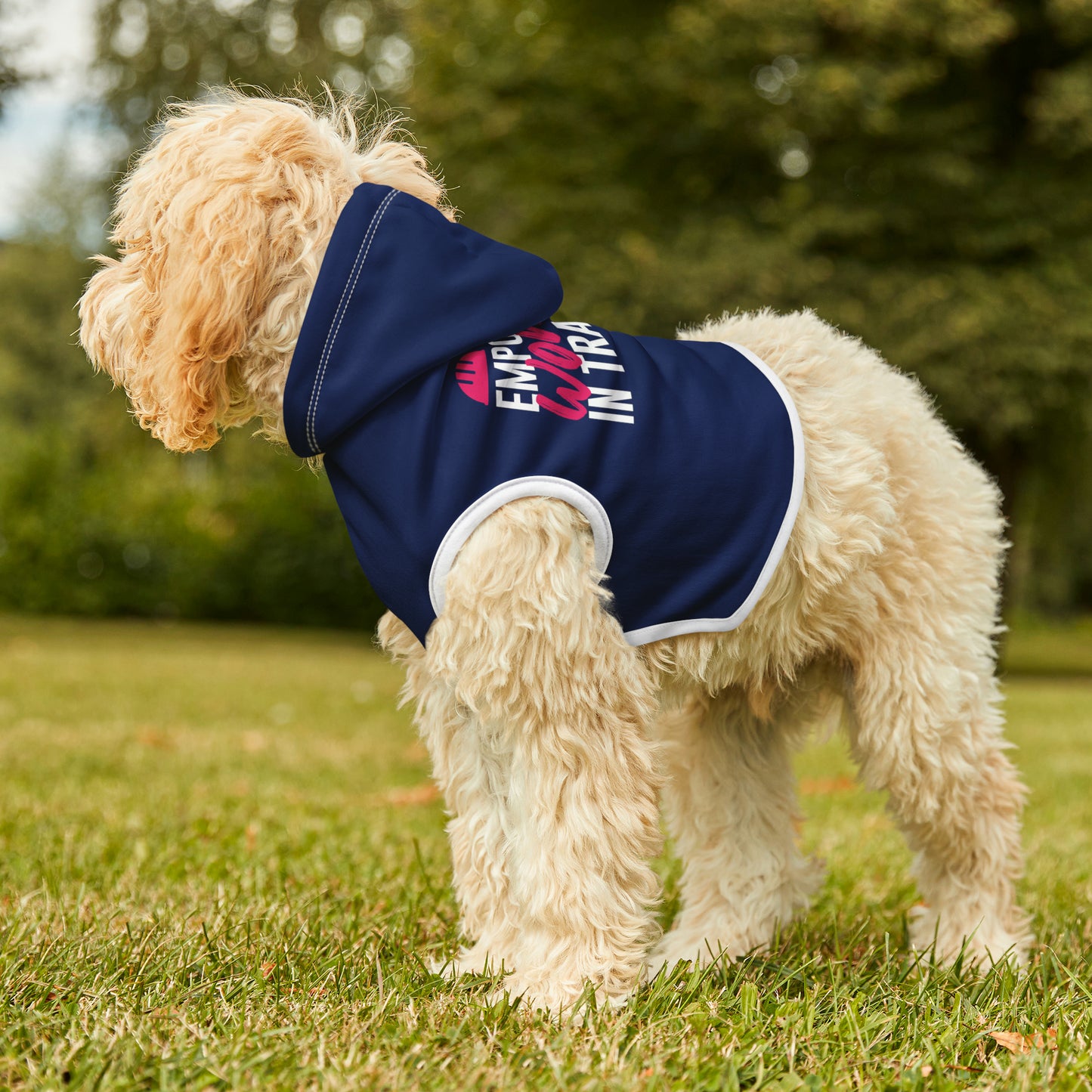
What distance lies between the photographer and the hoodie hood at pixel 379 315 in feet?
8.00

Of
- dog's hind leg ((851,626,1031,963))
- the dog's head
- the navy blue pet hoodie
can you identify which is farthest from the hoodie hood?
dog's hind leg ((851,626,1031,963))

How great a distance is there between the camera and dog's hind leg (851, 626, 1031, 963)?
9.60 ft

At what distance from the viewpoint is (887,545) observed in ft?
9.46

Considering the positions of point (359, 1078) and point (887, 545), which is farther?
point (887, 545)

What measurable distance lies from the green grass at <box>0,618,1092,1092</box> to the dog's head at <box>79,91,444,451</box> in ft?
4.16

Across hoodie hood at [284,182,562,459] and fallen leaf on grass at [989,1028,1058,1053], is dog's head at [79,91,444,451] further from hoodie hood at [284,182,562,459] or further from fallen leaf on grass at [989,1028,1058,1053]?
fallen leaf on grass at [989,1028,1058,1053]

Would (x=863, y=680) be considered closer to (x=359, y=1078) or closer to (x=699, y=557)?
(x=699, y=557)

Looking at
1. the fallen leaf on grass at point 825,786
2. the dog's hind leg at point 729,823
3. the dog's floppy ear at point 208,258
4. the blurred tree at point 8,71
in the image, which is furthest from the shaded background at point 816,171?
the dog's floppy ear at point 208,258

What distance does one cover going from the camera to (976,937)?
3156 millimetres

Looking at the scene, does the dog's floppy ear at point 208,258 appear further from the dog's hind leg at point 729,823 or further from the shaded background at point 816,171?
the shaded background at point 816,171

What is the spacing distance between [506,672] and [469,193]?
14685 millimetres

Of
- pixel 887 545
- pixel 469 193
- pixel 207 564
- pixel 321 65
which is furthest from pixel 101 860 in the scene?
pixel 321 65

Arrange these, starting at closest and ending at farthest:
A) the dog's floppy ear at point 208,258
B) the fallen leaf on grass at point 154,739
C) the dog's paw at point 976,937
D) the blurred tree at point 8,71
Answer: the dog's floppy ear at point 208,258, the dog's paw at point 976,937, the fallen leaf on grass at point 154,739, the blurred tree at point 8,71

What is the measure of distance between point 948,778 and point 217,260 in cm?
223
